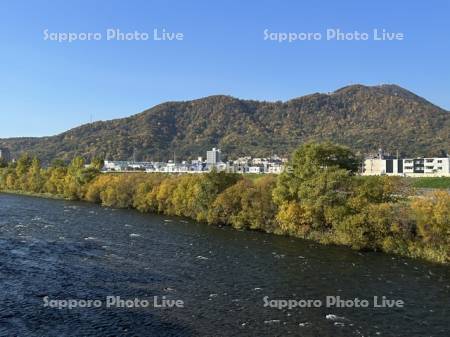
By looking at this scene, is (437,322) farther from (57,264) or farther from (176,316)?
(57,264)

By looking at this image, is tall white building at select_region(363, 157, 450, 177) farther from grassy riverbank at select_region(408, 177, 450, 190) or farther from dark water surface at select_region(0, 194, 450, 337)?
dark water surface at select_region(0, 194, 450, 337)

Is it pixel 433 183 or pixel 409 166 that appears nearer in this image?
pixel 433 183

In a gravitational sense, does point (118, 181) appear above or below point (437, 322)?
above

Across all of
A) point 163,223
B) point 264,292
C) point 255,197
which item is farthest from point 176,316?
point 163,223

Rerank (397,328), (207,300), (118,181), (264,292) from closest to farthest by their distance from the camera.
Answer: (397,328), (207,300), (264,292), (118,181)

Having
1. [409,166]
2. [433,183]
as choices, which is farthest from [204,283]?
[409,166]

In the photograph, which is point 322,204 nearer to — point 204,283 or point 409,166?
point 204,283

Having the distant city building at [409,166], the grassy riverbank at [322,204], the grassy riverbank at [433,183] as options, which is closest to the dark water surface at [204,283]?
the grassy riverbank at [322,204]
